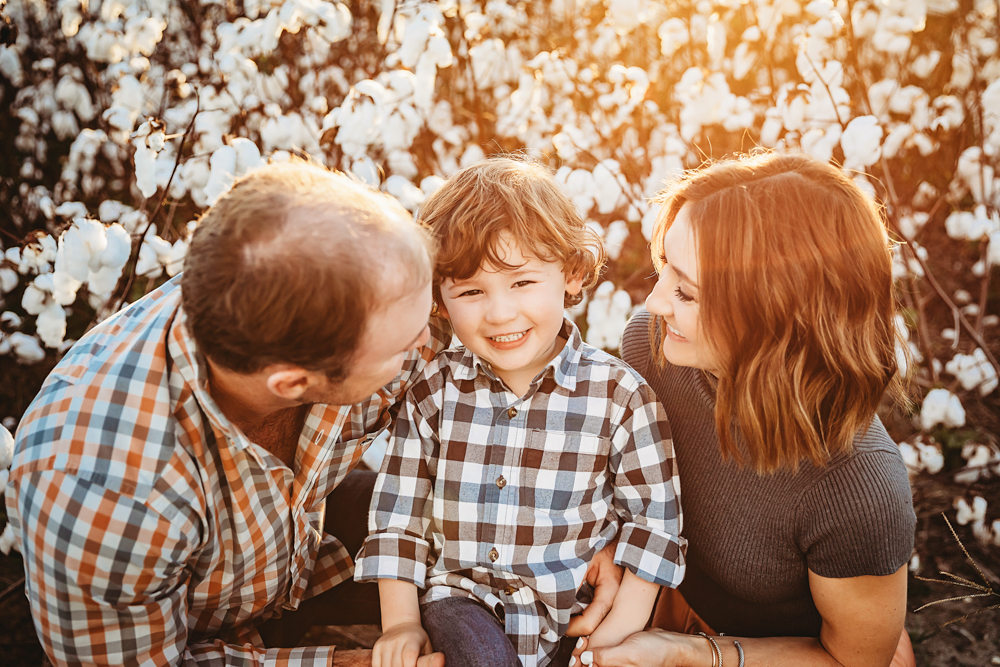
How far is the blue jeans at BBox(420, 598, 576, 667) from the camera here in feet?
4.46

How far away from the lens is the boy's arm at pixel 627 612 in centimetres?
148

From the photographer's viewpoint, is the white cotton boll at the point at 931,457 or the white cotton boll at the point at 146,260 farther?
the white cotton boll at the point at 931,457

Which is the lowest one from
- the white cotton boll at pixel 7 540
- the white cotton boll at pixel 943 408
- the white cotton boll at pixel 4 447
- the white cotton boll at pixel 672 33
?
the white cotton boll at pixel 7 540

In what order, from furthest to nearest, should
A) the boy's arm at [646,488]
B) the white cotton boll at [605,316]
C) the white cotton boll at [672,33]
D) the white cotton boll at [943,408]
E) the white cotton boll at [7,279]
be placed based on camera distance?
the white cotton boll at [672,33] < the white cotton boll at [7,279] < the white cotton boll at [605,316] < the white cotton boll at [943,408] < the boy's arm at [646,488]

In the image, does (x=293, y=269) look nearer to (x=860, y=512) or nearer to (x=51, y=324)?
(x=860, y=512)

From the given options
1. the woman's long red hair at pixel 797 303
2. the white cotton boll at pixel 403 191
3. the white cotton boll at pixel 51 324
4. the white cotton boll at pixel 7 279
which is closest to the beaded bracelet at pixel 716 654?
the woman's long red hair at pixel 797 303

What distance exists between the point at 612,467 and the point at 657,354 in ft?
1.12

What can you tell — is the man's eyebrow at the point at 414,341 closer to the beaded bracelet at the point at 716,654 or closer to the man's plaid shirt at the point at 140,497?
the man's plaid shirt at the point at 140,497

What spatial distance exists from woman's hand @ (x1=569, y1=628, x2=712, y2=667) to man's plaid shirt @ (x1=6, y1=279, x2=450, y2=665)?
0.70 metres

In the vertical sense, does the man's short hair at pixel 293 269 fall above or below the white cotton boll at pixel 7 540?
above

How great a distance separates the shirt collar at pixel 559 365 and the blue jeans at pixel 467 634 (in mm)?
504

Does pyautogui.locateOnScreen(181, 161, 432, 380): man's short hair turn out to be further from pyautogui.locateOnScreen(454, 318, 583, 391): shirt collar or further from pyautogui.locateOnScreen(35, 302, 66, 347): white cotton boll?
pyautogui.locateOnScreen(35, 302, 66, 347): white cotton boll

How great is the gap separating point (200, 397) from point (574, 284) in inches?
33.6

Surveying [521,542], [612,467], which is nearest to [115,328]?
[521,542]
